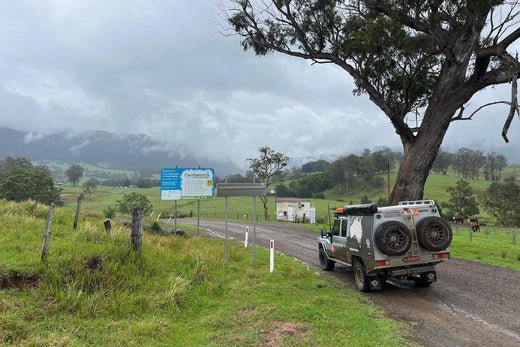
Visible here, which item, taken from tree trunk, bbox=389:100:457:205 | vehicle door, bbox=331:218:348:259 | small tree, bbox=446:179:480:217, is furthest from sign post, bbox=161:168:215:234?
small tree, bbox=446:179:480:217

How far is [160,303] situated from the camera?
7.88 metres

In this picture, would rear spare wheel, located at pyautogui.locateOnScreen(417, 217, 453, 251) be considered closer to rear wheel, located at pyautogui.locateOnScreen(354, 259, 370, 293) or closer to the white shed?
rear wheel, located at pyautogui.locateOnScreen(354, 259, 370, 293)

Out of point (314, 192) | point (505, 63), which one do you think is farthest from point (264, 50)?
point (314, 192)

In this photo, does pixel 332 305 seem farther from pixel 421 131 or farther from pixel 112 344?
pixel 421 131

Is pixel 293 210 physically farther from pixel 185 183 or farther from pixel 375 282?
pixel 375 282

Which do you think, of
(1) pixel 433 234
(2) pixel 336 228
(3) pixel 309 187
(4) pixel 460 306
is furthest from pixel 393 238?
(3) pixel 309 187

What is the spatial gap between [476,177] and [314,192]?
6448 centimetres

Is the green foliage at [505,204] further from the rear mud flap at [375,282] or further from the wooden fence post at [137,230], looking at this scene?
the wooden fence post at [137,230]

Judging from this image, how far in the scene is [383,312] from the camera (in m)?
8.38

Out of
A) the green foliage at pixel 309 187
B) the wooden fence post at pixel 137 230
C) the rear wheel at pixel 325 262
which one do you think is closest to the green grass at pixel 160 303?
the wooden fence post at pixel 137 230

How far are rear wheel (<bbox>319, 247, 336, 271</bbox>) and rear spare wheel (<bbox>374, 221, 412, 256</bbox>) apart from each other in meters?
3.86

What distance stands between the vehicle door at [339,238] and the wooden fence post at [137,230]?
580 centimetres

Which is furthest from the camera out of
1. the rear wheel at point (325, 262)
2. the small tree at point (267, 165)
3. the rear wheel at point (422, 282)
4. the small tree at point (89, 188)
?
the small tree at point (89, 188)

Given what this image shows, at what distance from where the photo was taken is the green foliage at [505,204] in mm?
61656
